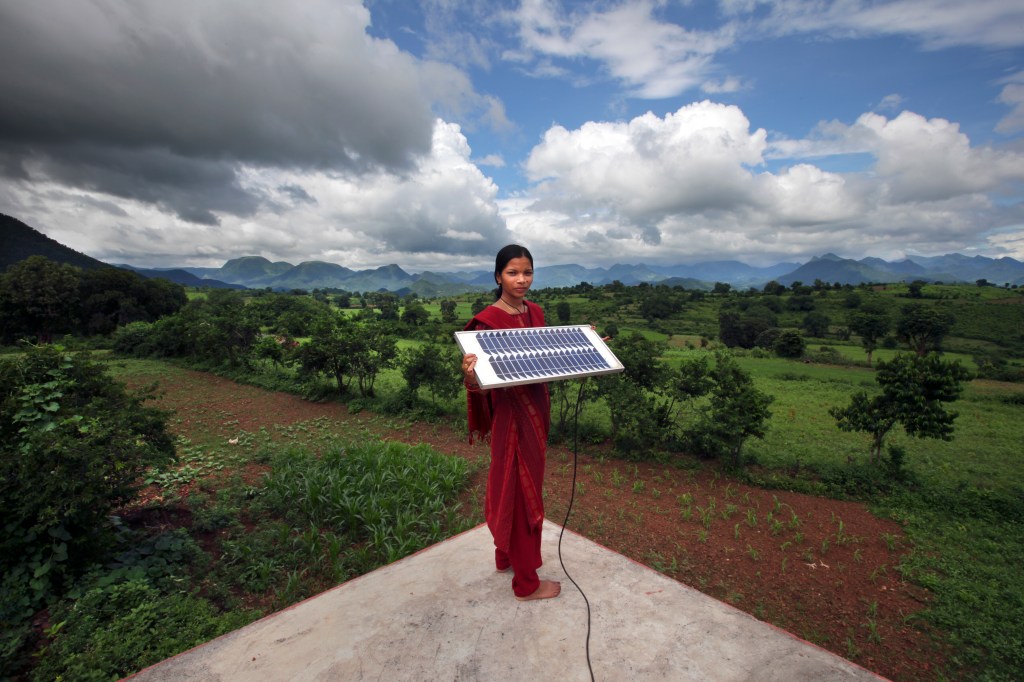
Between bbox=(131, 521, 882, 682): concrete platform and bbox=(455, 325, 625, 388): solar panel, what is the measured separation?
1.76 meters

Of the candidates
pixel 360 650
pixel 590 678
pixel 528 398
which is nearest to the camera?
pixel 590 678

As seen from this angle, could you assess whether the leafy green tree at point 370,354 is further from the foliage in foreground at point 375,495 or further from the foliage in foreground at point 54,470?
the foliage in foreground at point 54,470

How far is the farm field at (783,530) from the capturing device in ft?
12.0

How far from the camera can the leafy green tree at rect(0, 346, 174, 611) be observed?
312cm

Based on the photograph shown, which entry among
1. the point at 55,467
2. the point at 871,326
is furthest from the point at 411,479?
the point at 871,326

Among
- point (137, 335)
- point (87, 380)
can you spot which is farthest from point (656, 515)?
point (137, 335)

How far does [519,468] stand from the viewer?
3.03 metres

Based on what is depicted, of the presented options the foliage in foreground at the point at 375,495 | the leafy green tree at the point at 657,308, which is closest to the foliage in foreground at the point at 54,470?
the foliage in foreground at the point at 375,495

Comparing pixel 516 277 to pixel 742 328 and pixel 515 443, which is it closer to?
pixel 515 443

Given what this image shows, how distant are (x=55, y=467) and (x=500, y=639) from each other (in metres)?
3.82

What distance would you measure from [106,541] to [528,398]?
4.01 metres

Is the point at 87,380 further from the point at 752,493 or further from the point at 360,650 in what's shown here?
the point at 752,493

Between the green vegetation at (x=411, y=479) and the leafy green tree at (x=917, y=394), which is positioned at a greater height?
the leafy green tree at (x=917, y=394)

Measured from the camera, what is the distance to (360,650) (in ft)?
8.50
